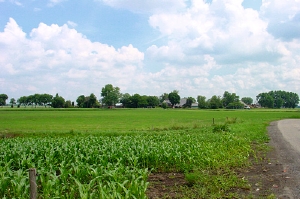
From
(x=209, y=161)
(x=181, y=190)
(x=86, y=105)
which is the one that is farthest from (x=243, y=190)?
(x=86, y=105)

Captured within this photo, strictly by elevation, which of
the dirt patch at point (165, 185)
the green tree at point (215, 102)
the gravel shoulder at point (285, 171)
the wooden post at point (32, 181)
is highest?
the green tree at point (215, 102)

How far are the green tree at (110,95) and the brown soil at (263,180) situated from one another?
168 m

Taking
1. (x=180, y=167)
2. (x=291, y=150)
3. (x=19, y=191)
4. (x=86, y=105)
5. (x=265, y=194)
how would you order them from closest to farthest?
(x=19, y=191), (x=265, y=194), (x=180, y=167), (x=291, y=150), (x=86, y=105)

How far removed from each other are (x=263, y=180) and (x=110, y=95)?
172 metres

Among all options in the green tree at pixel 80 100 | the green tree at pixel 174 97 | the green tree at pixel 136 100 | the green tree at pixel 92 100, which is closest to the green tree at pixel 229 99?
the green tree at pixel 174 97

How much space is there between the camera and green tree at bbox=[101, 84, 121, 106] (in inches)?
6957

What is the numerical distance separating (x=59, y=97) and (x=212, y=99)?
96.0 meters

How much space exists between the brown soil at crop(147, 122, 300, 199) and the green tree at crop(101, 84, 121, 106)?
168172 millimetres

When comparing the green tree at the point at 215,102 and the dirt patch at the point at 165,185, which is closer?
the dirt patch at the point at 165,185

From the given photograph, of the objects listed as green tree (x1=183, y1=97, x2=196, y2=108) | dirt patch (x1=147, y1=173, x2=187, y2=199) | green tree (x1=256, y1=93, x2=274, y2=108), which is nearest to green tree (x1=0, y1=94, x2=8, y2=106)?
green tree (x1=183, y1=97, x2=196, y2=108)

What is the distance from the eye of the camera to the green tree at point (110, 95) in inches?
6957

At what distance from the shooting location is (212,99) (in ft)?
571

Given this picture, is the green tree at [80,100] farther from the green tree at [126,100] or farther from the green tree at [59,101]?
the green tree at [126,100]

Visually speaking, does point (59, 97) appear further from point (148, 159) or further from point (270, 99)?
point (148, 159)
